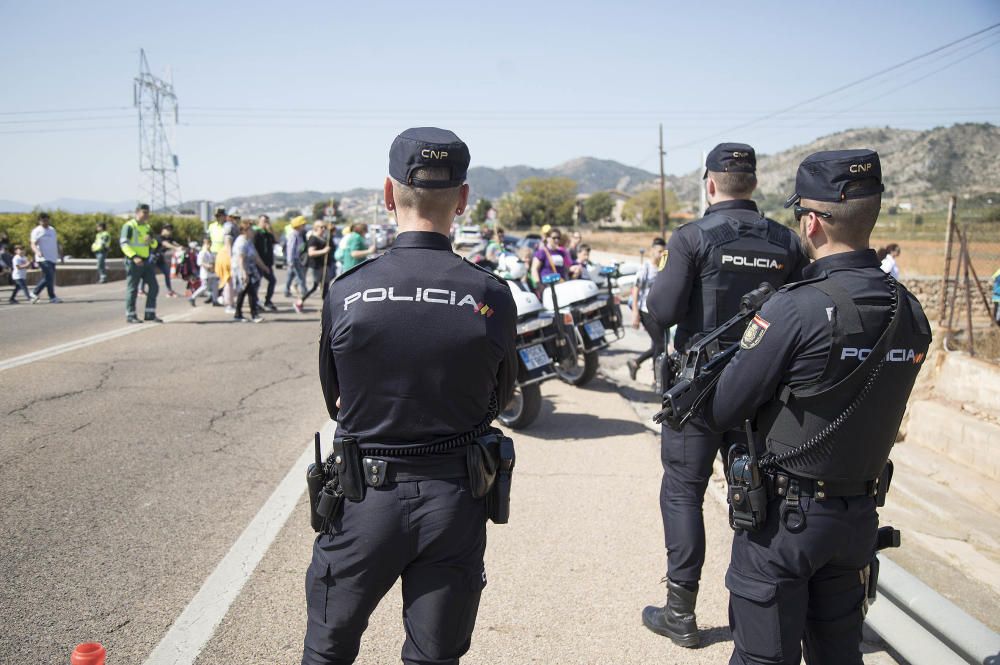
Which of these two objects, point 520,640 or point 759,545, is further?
point 520,640

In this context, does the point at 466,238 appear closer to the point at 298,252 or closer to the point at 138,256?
the point at 298,252

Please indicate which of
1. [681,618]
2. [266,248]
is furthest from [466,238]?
[681,618]

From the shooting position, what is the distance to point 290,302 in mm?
18281

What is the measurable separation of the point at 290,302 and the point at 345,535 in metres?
16.6

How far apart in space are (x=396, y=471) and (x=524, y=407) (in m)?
4.98

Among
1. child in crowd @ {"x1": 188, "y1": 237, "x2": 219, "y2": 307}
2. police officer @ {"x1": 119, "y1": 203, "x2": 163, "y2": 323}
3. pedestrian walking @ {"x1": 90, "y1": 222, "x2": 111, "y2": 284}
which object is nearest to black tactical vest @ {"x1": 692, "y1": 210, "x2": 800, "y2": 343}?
police officer @ {"x1": 119, "y1": 203, "x2": 163, "y2": 323}

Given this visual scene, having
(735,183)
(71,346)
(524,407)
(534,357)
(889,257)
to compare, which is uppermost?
(735,183)

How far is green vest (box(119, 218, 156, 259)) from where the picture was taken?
41.5ft

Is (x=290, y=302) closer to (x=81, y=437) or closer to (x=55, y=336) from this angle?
(x=55, y=336)

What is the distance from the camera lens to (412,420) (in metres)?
2.29

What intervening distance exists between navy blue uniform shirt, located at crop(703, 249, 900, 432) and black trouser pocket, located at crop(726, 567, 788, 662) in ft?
1.69

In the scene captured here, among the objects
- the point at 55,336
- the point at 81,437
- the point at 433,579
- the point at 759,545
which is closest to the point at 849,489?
the point at 759,545

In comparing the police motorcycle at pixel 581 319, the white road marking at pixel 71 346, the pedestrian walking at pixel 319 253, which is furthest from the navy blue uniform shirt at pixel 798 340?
the pedestrian walking at pixel 319 253

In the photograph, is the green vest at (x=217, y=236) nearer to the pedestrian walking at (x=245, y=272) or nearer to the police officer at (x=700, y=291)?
the pedestrian walking at (x=245, y=272)
